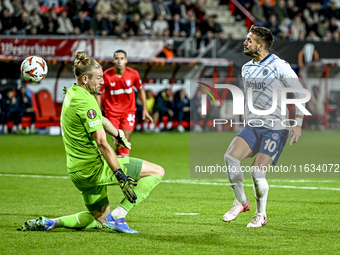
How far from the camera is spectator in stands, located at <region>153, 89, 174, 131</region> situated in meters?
22.3

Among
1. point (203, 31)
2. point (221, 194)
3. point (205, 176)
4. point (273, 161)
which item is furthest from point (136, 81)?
point (203, 31)

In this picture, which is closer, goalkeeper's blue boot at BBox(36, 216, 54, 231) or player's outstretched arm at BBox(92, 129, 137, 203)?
player's outstretched arm at BBox(92, 129, 137, 203)

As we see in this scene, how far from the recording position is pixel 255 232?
5.92 meters

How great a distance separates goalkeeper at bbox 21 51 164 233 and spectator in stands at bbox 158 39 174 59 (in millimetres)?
15386

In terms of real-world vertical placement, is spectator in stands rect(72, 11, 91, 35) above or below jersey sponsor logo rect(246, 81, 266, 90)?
below

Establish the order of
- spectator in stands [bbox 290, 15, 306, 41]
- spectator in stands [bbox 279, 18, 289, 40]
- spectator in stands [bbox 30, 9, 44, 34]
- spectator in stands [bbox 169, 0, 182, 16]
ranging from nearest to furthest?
1. spectator in stands [bbox 30, 9, 44, 34]
2. spectator in stands [bbox 279, 18, 289, 40]
3. spectator in stands [bbox 169, 0, 182, 16]
4. spectator in stands [bbox 290, 15, 306, 41]

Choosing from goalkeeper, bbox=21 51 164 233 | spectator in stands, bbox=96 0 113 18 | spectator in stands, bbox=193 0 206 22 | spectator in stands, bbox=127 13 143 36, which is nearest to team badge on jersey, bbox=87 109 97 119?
goalkeeper, bbox=21 51 164 233

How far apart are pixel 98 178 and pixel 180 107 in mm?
16855

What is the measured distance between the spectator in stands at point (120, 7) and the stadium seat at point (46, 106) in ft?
14.9

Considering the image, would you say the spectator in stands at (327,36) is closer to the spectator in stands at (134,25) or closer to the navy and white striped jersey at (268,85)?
the spectator in stands at (134,25)

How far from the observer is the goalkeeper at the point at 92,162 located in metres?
5.31

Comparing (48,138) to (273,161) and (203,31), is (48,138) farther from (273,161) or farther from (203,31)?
(273,161)

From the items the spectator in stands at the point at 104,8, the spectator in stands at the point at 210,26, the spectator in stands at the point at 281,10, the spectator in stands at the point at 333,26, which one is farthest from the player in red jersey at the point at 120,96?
the spectator in stands at the point at 333,26

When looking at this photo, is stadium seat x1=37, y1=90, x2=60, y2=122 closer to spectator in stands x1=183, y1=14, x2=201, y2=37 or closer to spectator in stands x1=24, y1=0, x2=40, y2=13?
spectator in stands x1=24, y1=0, x2=40, y2=13
